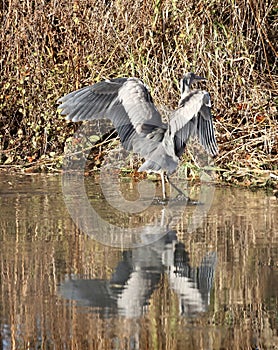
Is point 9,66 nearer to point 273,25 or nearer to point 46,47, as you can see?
point 46,47

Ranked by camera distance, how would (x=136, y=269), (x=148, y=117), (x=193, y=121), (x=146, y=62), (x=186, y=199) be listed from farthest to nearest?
(x=146, y=62) < (x=186, y=199) < (x=148, y=117) < (x=193, y=121) < (x=136, y=269)

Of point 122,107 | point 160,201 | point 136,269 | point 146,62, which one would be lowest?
point 136,269

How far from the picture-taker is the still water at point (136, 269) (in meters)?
4.23

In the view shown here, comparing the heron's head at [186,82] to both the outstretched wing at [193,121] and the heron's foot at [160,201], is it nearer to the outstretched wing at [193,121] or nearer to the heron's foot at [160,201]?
the outstretched wing at [193,121]

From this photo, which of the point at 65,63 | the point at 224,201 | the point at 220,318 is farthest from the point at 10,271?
the point at 65,63

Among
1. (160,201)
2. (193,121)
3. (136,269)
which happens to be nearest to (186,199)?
(160,201)

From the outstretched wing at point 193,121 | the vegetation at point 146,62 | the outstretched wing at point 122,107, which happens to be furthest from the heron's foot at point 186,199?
the vegetation at point 146,62

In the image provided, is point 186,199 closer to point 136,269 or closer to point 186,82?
point 186,82

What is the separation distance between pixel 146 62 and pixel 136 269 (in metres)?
4.41

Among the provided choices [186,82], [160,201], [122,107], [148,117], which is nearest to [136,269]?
[160,201]

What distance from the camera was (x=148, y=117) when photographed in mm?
7777

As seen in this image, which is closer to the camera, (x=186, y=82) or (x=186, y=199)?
Answer: (x=186, y=199)

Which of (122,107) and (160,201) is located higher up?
(122,107)

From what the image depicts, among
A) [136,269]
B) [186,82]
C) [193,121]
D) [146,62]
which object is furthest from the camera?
[146,62]
